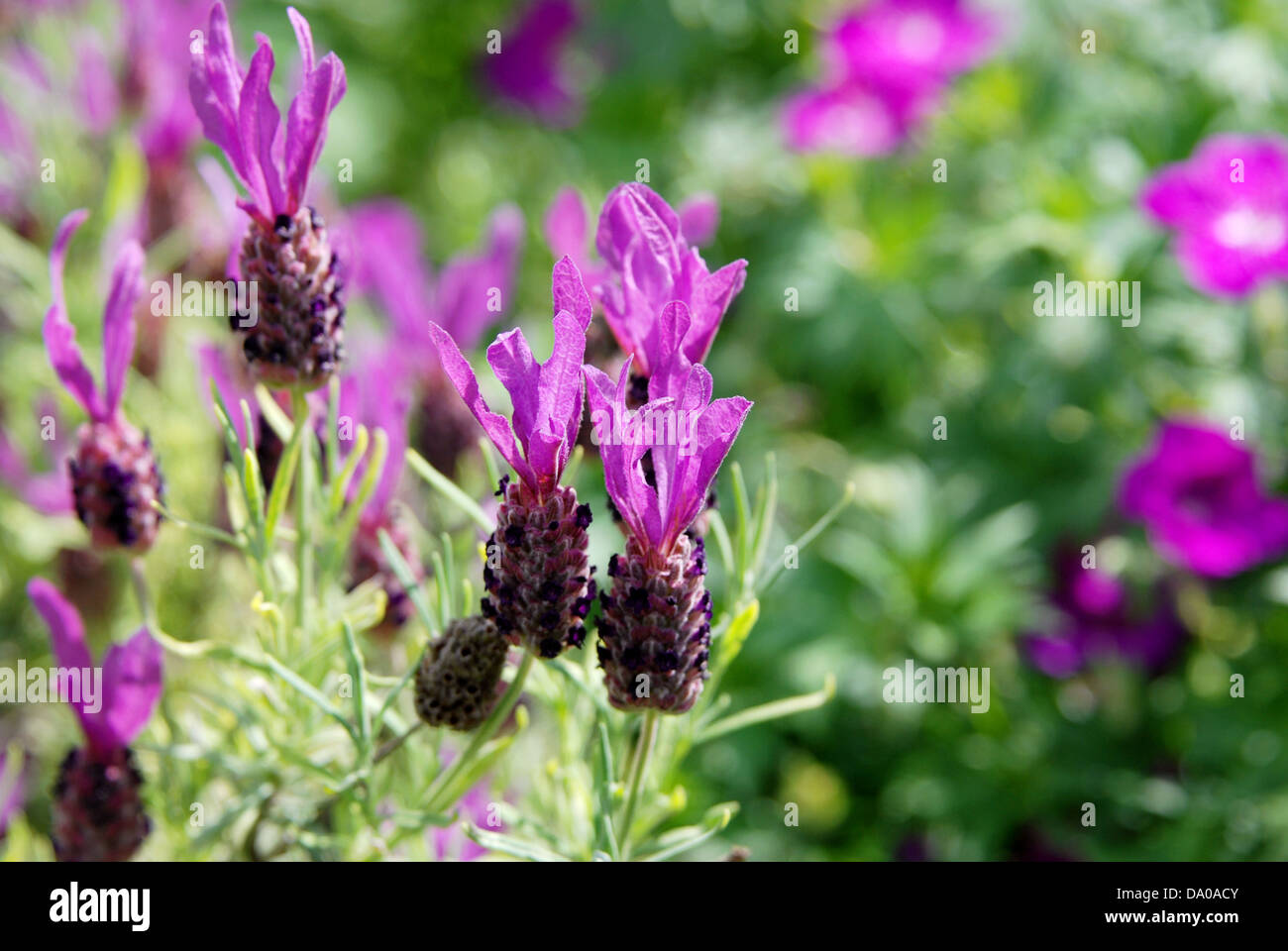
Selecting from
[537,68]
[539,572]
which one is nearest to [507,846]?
[539,572]

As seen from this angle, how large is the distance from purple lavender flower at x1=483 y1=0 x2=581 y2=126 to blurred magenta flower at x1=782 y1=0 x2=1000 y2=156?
63 centimetres

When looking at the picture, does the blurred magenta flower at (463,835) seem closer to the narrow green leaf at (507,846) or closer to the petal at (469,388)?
the narrow green leaf at (507,846)

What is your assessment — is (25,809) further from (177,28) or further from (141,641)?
(177,28)

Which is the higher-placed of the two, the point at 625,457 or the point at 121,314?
the point at 121,314

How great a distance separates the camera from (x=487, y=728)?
0.72 metres

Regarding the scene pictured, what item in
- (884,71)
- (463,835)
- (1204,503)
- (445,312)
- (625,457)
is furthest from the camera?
(884,71)

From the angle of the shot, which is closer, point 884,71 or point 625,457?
point 625,457

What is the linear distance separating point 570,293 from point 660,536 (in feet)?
0.44

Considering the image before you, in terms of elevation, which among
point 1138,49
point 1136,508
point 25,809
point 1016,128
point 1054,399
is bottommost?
point 25,809

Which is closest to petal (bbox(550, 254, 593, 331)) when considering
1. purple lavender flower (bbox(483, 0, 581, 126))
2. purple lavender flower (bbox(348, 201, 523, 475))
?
purple lavender flower (bbox(348, 201, 523, 475))

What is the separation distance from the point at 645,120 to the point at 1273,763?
4.91ft

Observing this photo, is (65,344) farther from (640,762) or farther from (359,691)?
(640,762)
